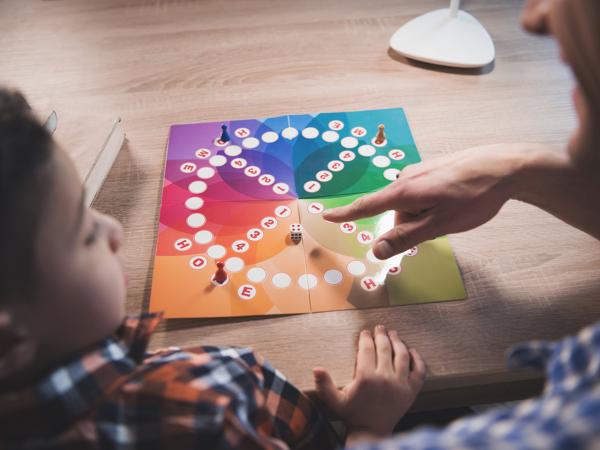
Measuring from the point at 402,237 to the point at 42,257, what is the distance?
0.46 meters

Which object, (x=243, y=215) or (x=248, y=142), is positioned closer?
(x=243, y=215)

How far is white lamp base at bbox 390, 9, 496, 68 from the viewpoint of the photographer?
1.05 m

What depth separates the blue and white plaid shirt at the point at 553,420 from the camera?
31cm

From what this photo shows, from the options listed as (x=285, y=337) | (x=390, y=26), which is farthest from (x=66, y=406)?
(x=390, y=26)

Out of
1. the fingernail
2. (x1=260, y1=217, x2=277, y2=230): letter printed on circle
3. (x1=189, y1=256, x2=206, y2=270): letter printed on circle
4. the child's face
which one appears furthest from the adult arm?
the child's face

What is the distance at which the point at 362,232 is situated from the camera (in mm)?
775

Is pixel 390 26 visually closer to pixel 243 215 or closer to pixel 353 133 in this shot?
pixel 353 133

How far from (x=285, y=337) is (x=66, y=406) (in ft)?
0.93

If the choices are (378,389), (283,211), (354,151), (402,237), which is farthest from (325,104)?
(378,389)

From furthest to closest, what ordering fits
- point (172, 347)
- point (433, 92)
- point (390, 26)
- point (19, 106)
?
point (390, 26) → point (433, 92) → point (172, 347) → point (19, 106)

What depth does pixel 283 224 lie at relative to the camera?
776mm

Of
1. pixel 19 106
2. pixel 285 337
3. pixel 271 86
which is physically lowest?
pixel 285 337

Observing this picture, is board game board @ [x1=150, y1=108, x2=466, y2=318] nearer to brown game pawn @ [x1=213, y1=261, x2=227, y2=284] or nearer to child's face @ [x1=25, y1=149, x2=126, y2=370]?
brown game pawn @ [x1=213, y1=261, x2=227, y2=284]

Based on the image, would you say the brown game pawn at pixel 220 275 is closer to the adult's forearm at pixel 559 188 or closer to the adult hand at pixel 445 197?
the adult hand at pixel 445 197
